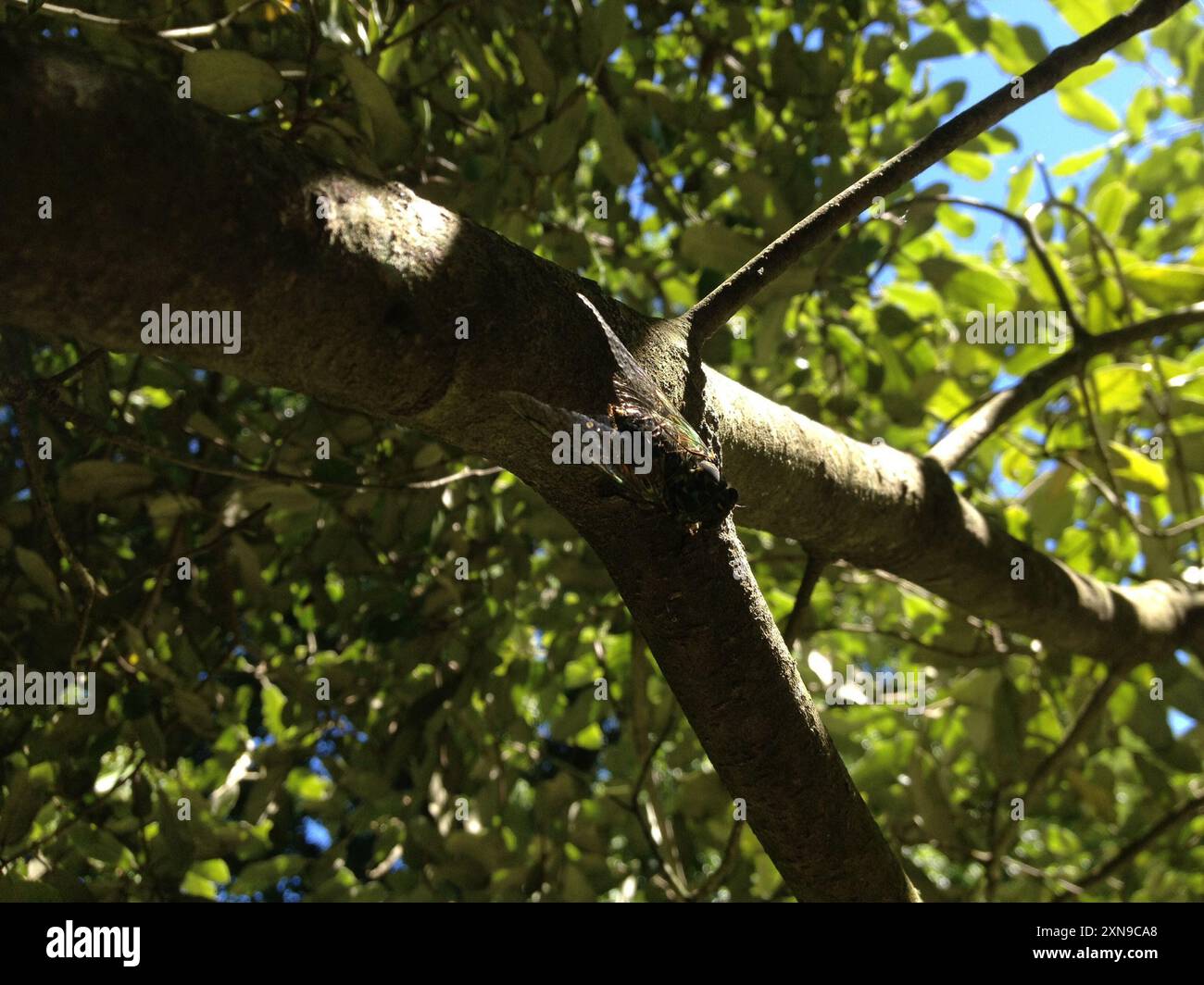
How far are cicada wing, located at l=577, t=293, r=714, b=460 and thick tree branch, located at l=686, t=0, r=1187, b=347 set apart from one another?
12 centimetres

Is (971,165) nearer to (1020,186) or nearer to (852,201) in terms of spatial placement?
(1020,186)

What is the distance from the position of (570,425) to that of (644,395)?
2.5 inches

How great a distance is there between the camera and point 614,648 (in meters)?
1.99

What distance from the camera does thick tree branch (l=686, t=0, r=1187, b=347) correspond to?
915 millimetres

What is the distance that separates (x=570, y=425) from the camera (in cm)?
78

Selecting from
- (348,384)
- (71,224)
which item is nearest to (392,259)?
(348,384)

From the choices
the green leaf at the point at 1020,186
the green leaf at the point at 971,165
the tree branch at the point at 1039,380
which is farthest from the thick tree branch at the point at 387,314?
the green leaf at the point at 1020,186

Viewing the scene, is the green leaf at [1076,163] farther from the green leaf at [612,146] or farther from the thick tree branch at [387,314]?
the thick tree branch at [387,314]

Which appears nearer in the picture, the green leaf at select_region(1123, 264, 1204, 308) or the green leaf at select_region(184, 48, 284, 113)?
the green leaf at select_region(184, 48, 284, 113)

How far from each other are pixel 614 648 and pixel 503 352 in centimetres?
129

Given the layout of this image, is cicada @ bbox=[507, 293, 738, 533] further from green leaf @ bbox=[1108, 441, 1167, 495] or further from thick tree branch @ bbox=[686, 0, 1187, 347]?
green leaf @ bbox=[1108, 441, 1167, 495]

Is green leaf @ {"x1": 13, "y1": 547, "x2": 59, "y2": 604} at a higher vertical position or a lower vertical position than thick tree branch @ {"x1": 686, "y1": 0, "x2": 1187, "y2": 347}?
lower

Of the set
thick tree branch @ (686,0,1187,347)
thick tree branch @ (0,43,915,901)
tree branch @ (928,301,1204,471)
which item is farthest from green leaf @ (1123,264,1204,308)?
thick tree branch @ (0,43,915,901)

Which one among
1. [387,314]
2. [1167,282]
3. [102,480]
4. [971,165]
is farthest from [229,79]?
[1167,282]
